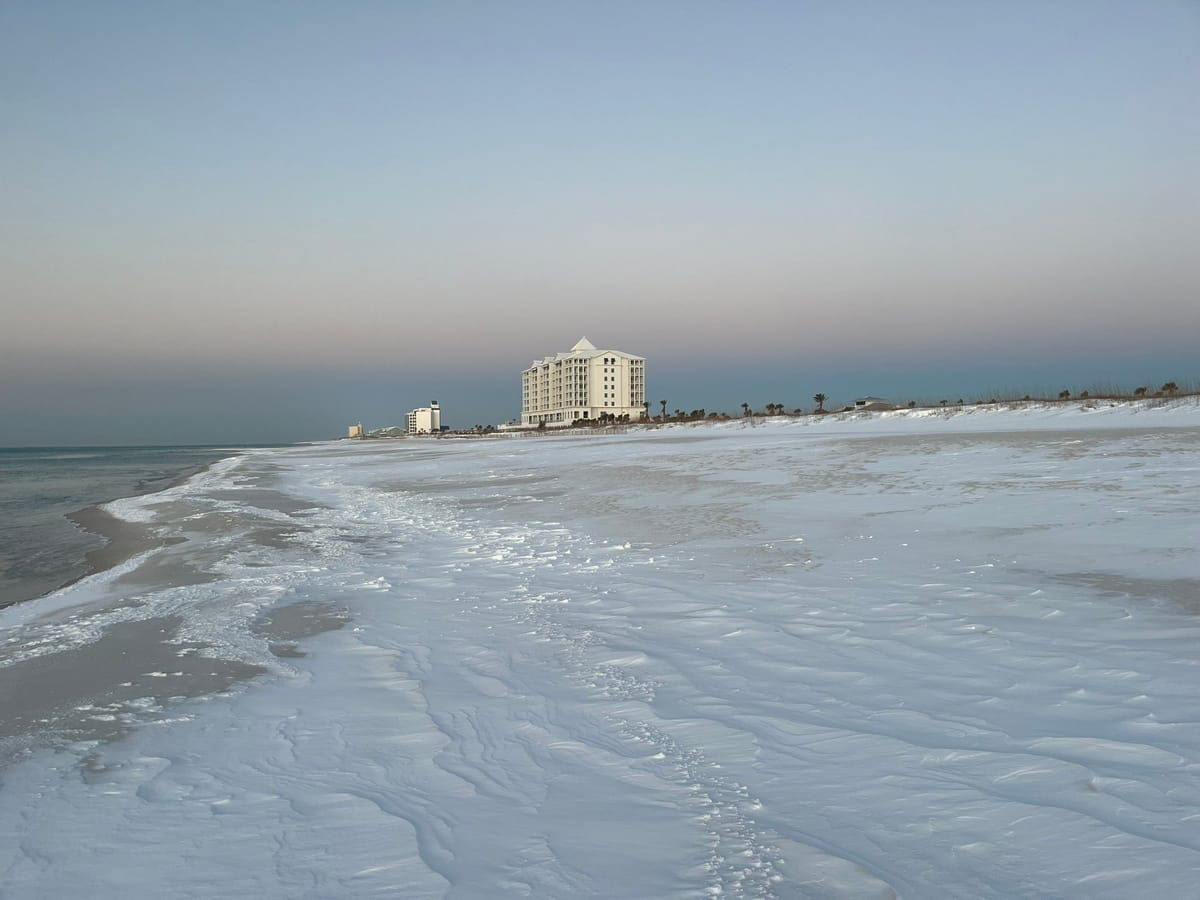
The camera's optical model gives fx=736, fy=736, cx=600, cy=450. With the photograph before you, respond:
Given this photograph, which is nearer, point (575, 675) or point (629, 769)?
point (629, 769)

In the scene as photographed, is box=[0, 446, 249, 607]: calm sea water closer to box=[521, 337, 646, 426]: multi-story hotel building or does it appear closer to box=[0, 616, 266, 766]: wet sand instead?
box=[0, 616, 266, 766]: wet sand

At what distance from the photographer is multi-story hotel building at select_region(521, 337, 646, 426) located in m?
155

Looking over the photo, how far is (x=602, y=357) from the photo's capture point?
156 m

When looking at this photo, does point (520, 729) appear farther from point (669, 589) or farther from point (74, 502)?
point (74, 502)

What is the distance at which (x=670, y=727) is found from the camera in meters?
3.81

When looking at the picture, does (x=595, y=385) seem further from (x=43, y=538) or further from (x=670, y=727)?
(x=670, y=727)

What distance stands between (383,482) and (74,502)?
8.11 m

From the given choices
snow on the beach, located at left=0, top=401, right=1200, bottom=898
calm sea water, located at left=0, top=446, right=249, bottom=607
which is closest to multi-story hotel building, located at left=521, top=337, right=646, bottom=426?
calm sea water, located at left=0, top=446, right=249, bottom=607

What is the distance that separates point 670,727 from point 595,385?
151691mm

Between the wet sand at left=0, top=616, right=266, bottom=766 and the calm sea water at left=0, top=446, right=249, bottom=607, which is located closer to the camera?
the wet sand at left=0, top=616, right=266, bottom=766

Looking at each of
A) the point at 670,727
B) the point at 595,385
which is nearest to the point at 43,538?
the point at 670,727

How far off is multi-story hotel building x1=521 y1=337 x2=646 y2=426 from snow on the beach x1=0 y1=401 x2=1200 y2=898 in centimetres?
14119

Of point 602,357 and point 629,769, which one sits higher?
point 602,357

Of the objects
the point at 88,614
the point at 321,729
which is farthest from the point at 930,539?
the point at 88,614
